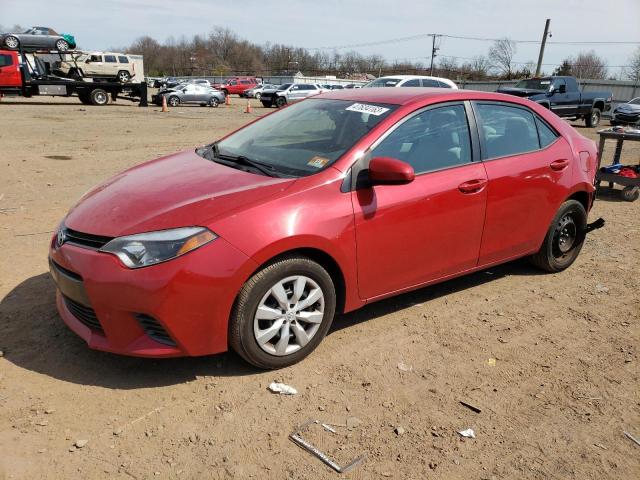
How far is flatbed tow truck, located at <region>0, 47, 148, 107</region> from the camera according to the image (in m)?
23.6

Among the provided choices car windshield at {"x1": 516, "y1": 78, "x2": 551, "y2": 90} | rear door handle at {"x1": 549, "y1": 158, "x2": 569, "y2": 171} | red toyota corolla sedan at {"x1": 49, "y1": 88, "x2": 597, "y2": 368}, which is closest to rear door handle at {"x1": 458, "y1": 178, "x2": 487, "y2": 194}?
red toyota corolla sedan at {"x1": 49, "y1": 88, "x2": 597, "y2": 368}

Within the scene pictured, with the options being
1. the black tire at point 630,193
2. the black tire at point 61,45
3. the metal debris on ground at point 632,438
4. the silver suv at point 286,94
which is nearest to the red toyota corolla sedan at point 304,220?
the metal debris on ground at point 632,438

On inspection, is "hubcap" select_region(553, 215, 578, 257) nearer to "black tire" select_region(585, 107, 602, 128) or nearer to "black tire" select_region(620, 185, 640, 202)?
"black tire" select_region(620, 185, 640, 202)

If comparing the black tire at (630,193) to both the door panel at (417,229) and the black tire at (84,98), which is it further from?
the black tire at (84,98)

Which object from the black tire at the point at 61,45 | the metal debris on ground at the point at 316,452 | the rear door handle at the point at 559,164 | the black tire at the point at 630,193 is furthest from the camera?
the black tire at the point at 61,45

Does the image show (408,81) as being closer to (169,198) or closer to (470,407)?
(169,198)

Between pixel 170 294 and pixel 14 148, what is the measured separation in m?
10.0

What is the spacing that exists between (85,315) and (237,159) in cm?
147

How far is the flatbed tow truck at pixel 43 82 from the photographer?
23.6m

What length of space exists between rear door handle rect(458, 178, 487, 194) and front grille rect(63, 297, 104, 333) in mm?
2553

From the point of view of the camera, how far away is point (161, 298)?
273 cm

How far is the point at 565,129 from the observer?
4.77m

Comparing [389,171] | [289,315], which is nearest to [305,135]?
[389,171]

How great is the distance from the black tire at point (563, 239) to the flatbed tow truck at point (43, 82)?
25.6 meters
